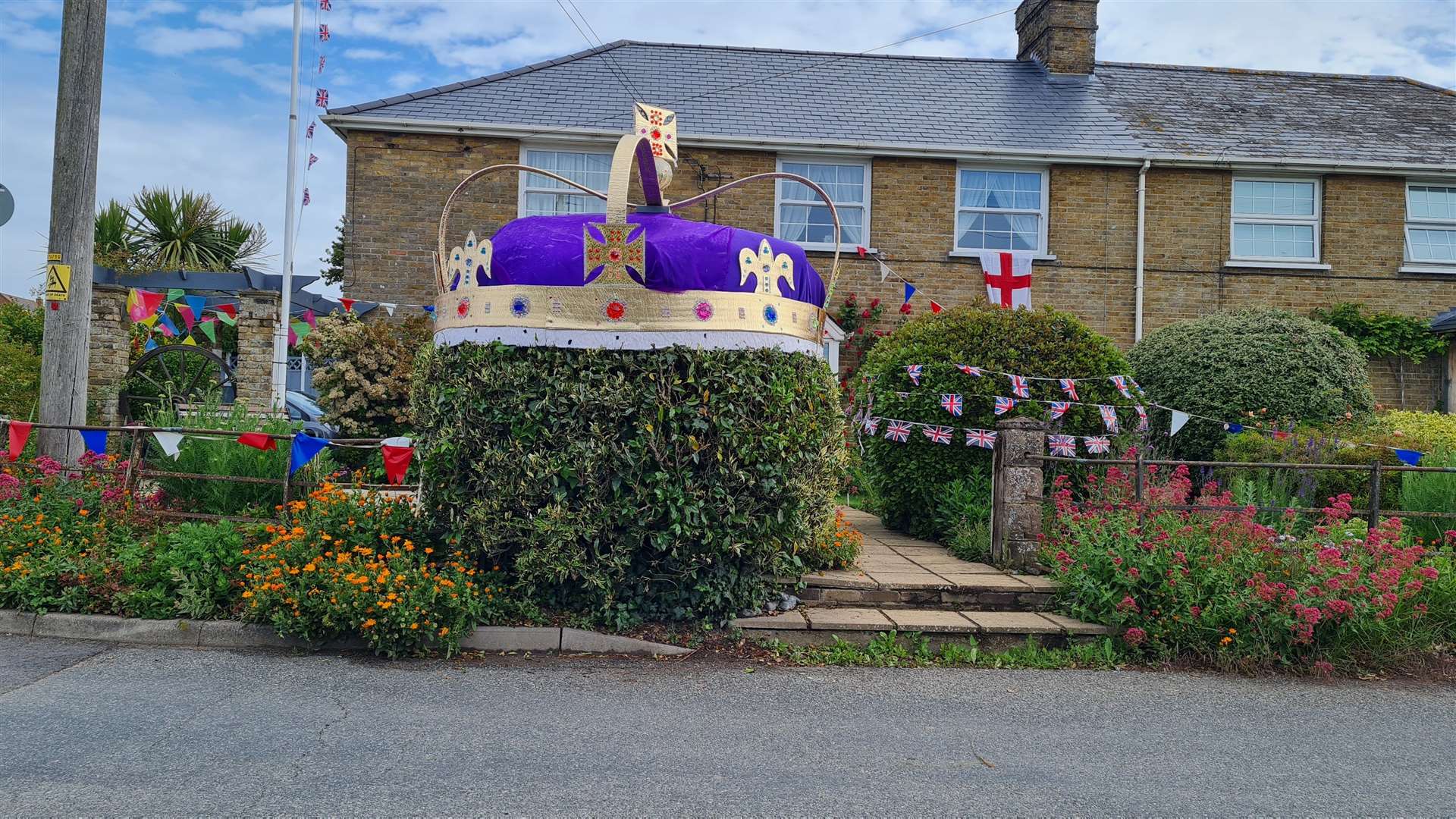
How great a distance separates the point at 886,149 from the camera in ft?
45.6

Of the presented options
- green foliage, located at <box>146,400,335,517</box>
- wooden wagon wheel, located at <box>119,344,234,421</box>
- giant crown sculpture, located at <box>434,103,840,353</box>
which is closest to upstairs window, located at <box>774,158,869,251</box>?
giant crown sculpture, located at <box>434,103,840,353</box>

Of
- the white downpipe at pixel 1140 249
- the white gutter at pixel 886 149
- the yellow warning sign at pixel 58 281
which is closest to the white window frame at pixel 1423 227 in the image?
the white gutter at pixel 886 149

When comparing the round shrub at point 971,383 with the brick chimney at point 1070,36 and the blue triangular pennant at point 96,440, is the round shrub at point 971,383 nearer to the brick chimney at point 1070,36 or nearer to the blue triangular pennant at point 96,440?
the blue triangular pennant at point 96,440

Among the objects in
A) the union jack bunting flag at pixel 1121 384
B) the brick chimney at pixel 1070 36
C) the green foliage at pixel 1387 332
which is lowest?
the union jack bunting flag at pixel 1121 384

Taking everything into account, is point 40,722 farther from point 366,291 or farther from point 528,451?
point 366,291

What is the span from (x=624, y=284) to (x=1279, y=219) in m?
13.2

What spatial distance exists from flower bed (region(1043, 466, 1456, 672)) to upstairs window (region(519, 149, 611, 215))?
32.4 feet

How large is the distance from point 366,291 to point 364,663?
9.57 m

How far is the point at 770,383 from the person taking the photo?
19.0ft

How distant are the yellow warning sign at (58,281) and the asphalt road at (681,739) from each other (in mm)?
3308

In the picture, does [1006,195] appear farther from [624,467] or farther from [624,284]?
[624,467]

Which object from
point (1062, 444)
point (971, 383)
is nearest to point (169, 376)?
point (971, 383)

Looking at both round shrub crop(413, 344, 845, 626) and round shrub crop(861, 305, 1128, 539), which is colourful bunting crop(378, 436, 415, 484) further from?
round shrub crop(861, 305, 1128, 539)

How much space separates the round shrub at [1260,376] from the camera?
32.8 ft
